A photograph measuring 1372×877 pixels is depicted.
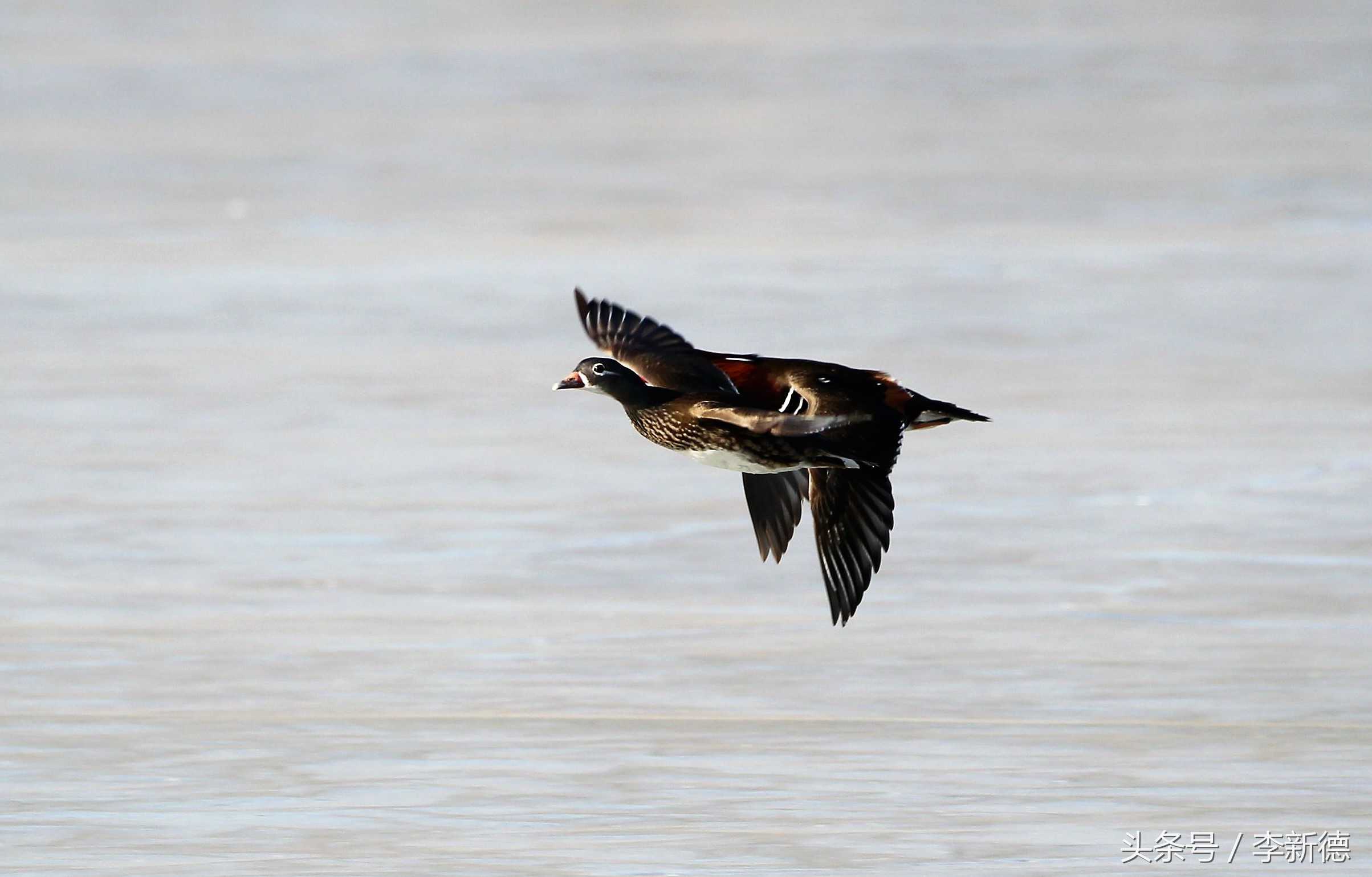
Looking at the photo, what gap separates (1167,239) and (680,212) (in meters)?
3.62

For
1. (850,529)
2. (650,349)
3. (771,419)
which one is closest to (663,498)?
(650,349)

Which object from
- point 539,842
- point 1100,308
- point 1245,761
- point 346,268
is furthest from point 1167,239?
point 539,842

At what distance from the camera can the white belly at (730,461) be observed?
723 cm

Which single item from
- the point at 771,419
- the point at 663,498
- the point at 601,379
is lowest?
the point at 663,498

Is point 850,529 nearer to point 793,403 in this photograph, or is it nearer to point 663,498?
point 793,403

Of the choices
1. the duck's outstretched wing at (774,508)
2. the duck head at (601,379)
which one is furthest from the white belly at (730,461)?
the duck's outstretched wing at (774,508)

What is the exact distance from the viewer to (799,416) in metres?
6.96

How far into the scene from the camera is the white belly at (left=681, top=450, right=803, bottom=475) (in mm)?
7234

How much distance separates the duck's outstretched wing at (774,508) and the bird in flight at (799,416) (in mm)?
596

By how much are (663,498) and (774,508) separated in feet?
7.92

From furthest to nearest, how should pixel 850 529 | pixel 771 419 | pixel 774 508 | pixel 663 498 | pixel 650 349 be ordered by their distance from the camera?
1. pixel 663 498
2. pixel 774 508
3. pixel 650 349
4. pixel 850 529
5. pixel 771 419

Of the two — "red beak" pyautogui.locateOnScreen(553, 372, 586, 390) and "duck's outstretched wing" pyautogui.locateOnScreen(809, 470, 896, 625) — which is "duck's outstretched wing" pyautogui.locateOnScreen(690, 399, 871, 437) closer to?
"duck's outstretched wing" pyautogui.locateOnScreen(809, 470, 896, 625)

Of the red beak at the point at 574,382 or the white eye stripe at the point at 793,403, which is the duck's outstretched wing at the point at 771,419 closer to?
the white eye stripe at the point at 793,403

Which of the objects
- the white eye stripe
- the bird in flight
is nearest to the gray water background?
the bird in flight
